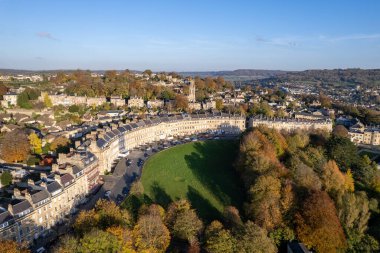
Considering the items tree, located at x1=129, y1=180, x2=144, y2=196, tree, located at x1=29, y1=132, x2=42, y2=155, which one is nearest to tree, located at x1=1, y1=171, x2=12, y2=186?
tree, located at x1=29, y1=132, x2=42, y2=155

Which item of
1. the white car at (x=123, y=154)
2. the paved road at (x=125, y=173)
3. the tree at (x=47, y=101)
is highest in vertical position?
the tree at (x=47, y=101)

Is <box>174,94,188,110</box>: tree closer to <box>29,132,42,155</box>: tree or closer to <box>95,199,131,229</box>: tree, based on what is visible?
<box>29,132,42,155</box>: tree

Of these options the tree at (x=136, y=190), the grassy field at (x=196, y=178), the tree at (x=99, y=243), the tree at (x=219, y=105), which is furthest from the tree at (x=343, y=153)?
the tree at (x=99, y=243)

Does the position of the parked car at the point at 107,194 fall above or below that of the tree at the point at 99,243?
below

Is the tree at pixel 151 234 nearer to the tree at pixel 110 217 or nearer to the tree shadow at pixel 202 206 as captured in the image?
the tree at pixel 110 217

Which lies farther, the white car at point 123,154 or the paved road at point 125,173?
the white car at point 123,154

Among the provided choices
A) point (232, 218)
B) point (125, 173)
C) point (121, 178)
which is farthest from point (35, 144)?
point (232, 218)

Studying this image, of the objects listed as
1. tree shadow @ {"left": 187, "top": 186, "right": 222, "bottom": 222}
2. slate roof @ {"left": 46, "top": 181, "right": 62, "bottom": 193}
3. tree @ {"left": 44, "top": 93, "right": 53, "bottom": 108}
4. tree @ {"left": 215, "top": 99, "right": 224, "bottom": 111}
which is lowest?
tree shadow @ {"left": 187, "top": 186, "right": 222, "bottom": 222}

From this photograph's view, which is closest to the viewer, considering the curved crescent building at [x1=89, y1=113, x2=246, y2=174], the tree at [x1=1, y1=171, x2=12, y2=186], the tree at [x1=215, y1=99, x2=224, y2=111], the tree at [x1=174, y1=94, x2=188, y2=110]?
the tree at [x1=1, y1=171, x2=12, y2=186]

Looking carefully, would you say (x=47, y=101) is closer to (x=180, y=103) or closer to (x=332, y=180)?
(x=180, y=103)
